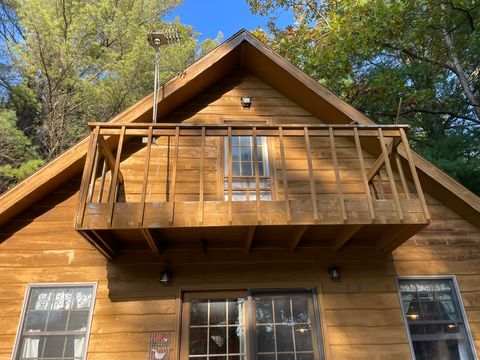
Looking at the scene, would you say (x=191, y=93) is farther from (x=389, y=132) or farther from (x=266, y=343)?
(x=266, y=343)

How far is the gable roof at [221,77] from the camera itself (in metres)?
4.68

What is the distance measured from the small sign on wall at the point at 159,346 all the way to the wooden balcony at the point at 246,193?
3.46 ft

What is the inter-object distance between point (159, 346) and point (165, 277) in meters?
0.83

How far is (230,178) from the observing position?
13.6ft

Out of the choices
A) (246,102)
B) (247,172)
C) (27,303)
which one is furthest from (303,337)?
(246,102)

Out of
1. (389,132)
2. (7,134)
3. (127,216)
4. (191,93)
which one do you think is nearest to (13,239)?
(127,216)

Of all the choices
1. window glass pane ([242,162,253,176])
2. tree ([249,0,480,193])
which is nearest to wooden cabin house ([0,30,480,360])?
window glass pane ([242,162,253,176])

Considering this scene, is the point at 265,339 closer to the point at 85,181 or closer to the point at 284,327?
the point at 284,327

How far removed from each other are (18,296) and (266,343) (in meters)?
3.30

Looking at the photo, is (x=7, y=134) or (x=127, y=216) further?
(x=7, y=134)

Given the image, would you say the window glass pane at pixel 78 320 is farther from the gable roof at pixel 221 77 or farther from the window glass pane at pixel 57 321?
the gable roof at pixel 221 77

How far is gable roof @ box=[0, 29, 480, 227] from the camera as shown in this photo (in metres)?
4.68

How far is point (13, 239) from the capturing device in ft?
15.5

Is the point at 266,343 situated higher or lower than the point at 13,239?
lower
